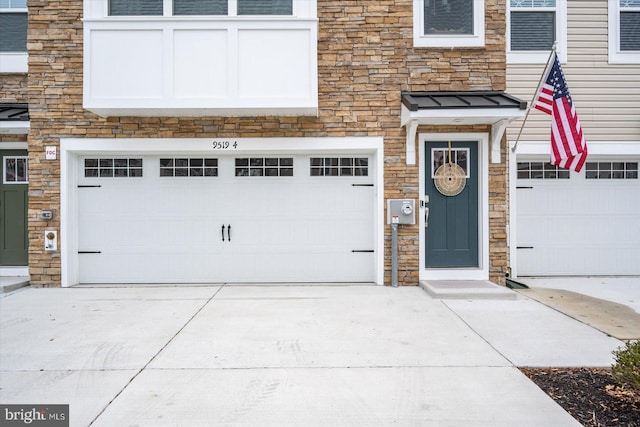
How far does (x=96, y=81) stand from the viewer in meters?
6.45

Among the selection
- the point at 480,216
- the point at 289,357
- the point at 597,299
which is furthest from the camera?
the point at 480,216

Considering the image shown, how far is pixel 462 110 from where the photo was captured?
631 centimetres

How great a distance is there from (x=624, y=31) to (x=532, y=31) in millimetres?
1729

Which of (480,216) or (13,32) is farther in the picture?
(13,32)

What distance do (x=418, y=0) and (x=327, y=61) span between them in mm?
1839

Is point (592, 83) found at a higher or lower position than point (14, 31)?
lower

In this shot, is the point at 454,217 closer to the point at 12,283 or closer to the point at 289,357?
the point at 289,357

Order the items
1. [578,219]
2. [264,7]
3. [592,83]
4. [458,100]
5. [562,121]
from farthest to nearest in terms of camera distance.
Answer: [578,219] → [592,83] → [264,7] → [458,100] → [562,121]

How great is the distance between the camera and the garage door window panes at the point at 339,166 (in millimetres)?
7320

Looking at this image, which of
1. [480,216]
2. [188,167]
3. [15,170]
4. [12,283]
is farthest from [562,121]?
[15,170]

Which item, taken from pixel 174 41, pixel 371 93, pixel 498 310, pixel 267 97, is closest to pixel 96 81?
pixel 174 41

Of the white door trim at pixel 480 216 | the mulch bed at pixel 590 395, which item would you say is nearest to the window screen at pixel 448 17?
the white door trim at pixel 480 216

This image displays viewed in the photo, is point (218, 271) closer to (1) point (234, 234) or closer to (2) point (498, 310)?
(1) point (234, 234)

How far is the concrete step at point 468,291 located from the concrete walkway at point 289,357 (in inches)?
6.1
